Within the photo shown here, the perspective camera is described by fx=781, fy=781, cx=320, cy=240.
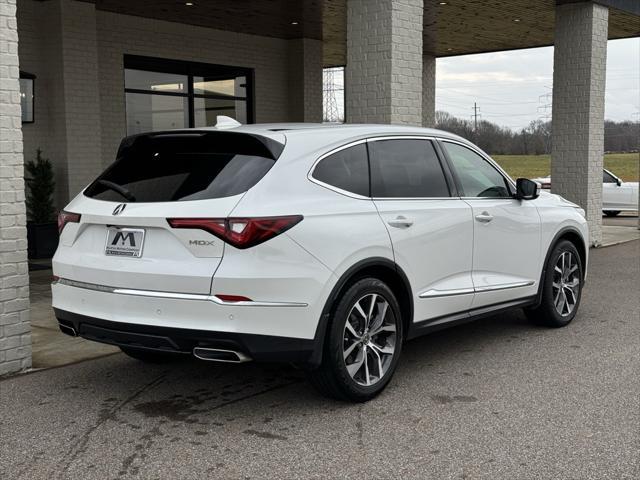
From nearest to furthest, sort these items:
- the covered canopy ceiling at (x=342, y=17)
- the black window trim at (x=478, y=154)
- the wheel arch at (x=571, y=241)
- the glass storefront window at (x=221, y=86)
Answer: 1. the black window trim at (x=478, y=154)
2. the wheel arch at (x=571, y=241)
3. the covered canopy ceiling at (x=342, y=17)
4. the glass storefront window at (x=221, y=86)

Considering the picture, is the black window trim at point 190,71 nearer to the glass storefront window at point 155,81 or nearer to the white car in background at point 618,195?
the glass storefront window at point 155,81

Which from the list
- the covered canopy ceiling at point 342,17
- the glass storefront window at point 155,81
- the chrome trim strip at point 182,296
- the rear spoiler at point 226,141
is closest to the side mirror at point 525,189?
the rear spoiler at point 226,141

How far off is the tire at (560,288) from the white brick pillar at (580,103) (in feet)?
22.6

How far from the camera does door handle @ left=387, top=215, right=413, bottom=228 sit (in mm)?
5027

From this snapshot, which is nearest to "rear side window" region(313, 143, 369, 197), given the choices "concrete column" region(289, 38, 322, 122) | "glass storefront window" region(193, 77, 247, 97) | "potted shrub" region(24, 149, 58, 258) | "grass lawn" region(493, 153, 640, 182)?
"potted shrub" region(24, 149, 58, 258)

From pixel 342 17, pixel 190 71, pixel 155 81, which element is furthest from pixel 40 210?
pixel 342 17

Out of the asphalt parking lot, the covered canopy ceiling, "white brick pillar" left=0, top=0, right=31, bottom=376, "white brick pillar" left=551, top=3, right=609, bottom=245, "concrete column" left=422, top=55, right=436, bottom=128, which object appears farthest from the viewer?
"concrete column" left=422, top=55, right=436, bottom=128

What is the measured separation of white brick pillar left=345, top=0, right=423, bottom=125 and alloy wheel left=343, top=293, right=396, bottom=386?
174 inches

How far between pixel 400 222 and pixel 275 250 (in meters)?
1.14

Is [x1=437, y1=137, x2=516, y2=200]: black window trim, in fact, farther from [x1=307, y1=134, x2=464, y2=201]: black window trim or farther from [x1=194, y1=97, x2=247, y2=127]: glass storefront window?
[x1=194, y1=97, x2=247, y2=127]: glass storefront window

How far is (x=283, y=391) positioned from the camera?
5145mm

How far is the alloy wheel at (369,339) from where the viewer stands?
4777 millimetres

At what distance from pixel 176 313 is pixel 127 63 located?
10777 mm

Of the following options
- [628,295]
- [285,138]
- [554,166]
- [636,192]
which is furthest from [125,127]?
[636,192]
